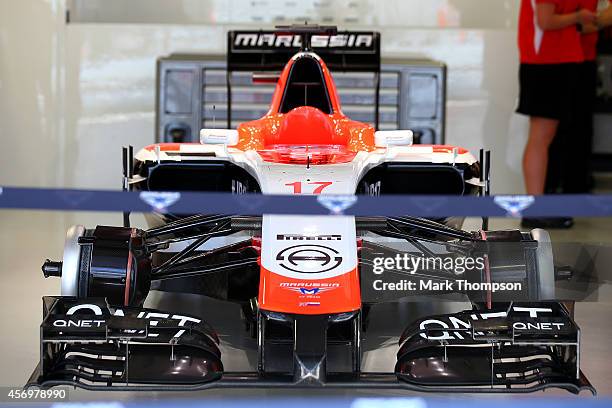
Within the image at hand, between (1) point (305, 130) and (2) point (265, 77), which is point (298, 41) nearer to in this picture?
(2) point (265, 77)

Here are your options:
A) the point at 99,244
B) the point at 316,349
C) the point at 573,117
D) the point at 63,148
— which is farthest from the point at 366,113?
the point at 316,349

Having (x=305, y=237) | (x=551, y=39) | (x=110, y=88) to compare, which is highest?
(x=551, y=39)

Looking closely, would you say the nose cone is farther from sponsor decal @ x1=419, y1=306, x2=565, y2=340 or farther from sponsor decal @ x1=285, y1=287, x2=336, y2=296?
sponsor decal @ x1=419, y1=306, x2=565, y2=340

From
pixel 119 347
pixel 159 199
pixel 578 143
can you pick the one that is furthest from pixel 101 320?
pixel 578 143

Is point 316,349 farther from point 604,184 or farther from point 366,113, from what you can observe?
point 604,184

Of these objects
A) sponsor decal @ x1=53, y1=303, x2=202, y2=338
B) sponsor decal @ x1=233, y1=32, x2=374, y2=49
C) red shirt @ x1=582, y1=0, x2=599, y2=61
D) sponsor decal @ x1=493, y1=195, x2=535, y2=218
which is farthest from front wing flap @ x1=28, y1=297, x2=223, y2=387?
red shirt @ x1=582, y1=0, x2=599, y2=61

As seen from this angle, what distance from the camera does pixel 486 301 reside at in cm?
344

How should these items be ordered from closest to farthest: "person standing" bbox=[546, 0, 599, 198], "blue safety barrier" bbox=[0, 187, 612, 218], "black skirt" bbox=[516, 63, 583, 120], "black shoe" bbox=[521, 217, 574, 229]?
"blue safety barrier" bbox=[0, 187, 612, 218], "black skirt" bbox=[516, 63, 583, 120], "black shoe" bbox=[521, 217, 574, 229], "person standing" bbox=[546, 0, 599, 198]

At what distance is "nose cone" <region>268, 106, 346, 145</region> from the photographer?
4391 millimetres

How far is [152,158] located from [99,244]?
2.29ft

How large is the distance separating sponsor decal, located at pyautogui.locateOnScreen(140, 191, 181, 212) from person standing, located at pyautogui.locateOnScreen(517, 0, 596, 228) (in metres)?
4.34

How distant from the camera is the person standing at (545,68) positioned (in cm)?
630

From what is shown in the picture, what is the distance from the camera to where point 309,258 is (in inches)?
131

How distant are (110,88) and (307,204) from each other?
5.52 metres
